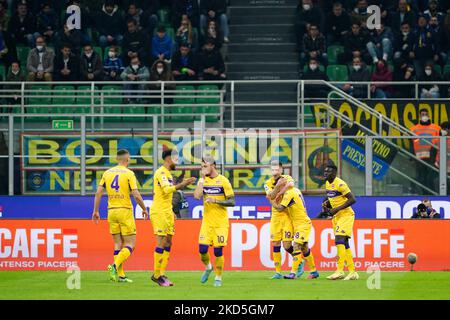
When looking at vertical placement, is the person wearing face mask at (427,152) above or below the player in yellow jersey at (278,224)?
above

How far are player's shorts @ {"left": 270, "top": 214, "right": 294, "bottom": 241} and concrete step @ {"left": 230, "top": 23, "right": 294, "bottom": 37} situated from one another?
12.0 meters

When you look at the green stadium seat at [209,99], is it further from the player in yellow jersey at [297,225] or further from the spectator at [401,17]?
the player in yellow jersey at [297,225]

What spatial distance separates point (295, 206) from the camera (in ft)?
73.7

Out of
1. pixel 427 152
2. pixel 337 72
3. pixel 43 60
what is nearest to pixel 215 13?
pixel 337 72

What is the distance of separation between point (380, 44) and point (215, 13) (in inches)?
178

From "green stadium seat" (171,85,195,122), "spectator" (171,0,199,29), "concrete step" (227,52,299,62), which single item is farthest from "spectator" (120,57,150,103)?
"concrete step" (227,52,299,62)

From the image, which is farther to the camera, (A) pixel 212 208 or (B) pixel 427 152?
(B) pixel 427 152

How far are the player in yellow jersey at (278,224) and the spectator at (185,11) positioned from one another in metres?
11.6

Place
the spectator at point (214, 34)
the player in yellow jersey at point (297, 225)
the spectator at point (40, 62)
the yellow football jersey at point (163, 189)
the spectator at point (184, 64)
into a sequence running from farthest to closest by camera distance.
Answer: the spectator at point (214, 34) → the spectator at point (184, 64) → the spectator at point (40, 62) → the player in yellow jersey at point (297, 225) → the yellow football jersey at point (163, 189)

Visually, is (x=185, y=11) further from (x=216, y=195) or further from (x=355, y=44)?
(x=216, y=195)

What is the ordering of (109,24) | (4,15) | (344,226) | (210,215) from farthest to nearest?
(4,15) → (109,24) → (344,226) → (210,215)

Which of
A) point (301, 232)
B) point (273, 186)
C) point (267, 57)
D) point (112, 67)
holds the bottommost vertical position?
point (301, 232)

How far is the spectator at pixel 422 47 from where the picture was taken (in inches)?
1270

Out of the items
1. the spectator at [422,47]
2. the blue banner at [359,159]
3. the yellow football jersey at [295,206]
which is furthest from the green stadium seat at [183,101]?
the yellow football jersey at [295,206]
